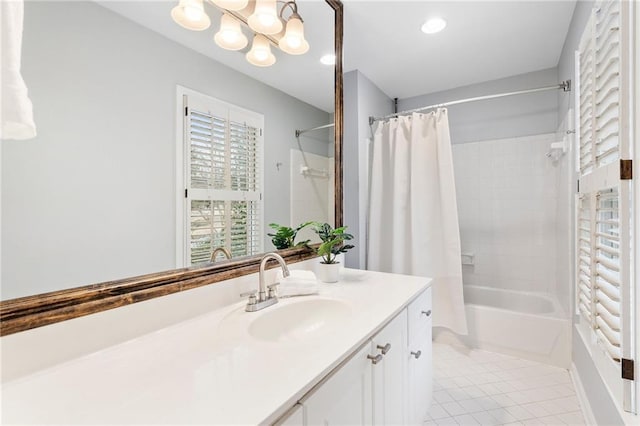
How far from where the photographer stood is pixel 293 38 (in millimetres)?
1546

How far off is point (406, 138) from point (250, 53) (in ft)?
5.23

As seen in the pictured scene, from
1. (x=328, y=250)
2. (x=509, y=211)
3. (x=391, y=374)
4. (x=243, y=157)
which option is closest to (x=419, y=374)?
(x=391, y=374)

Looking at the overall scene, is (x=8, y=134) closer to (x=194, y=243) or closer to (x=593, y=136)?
(x=194, y=243)

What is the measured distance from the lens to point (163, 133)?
0.98 metres

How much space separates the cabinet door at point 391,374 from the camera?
39.9 inches

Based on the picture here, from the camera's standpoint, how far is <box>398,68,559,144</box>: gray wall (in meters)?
2.57

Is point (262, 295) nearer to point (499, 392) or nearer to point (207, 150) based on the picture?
point (207, 150)

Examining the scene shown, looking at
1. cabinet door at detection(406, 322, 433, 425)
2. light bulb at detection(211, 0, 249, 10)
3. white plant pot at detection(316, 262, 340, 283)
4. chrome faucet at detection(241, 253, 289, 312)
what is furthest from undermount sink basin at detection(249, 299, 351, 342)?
light bulb at detection(211, 0, 249, 10)

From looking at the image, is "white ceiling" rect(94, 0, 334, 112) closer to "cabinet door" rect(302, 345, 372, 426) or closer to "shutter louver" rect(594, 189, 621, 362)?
"cabinet door" rect(302, 345, 372, 426)

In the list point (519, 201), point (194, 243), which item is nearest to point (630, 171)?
point (194, 243)

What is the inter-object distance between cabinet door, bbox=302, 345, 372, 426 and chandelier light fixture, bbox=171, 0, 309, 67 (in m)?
1.23

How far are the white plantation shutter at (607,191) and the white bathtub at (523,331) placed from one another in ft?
2.83

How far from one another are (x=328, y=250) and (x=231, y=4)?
116 cm

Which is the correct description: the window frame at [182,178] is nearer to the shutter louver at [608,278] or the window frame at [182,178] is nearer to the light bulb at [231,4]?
the light bulb at [231,4]
